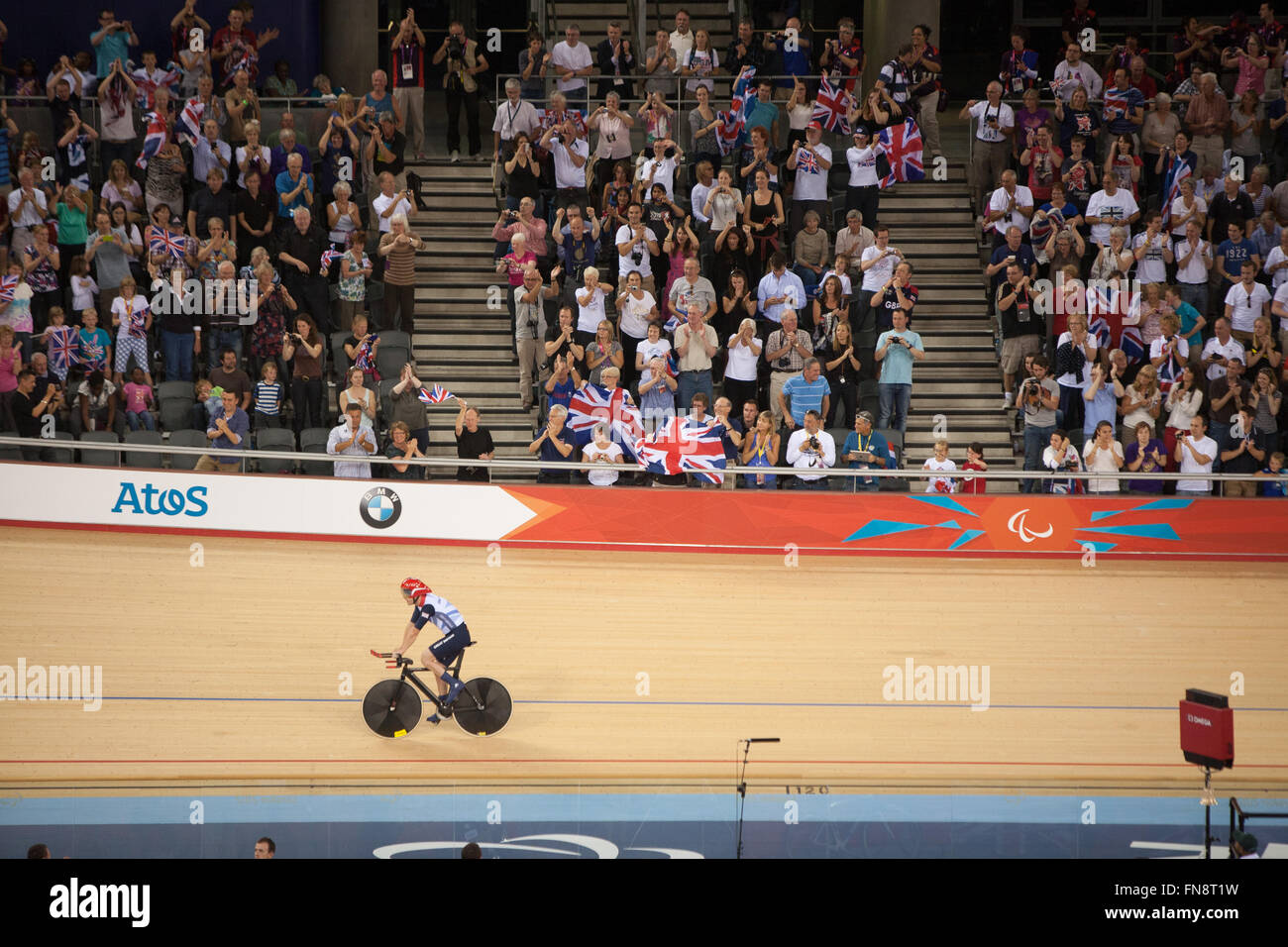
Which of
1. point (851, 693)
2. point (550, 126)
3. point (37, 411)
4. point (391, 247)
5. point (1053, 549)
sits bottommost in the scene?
point (851, 693)

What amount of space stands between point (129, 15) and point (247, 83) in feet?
9.59

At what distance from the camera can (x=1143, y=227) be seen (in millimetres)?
14656

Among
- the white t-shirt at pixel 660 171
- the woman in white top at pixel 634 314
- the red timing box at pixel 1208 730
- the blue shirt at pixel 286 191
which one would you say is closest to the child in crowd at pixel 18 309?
the blue shirt at pixel 286 191

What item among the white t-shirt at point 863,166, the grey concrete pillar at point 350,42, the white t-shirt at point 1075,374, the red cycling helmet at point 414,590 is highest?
the grey concrete pillar at point 350,42

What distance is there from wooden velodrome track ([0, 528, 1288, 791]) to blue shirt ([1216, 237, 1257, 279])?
3.35m

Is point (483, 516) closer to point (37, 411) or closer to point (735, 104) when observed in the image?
point (37, 411)

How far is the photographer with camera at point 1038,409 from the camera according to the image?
513 inches

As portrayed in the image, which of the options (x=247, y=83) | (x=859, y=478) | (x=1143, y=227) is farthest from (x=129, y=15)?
(x=1143, y=227)

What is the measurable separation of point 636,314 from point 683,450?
170cm

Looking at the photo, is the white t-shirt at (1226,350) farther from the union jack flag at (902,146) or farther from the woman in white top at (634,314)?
the woman in white top at (634,314)

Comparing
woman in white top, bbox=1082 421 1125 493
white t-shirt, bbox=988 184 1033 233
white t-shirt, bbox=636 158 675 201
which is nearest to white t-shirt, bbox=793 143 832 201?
white t-shirt, bbox=636 158 675 201

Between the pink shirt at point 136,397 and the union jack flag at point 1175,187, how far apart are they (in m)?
9.63

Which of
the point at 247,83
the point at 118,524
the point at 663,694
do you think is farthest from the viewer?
the point at 247,83

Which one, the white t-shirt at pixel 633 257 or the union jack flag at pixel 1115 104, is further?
the union jack flag at pixel 1115 104
